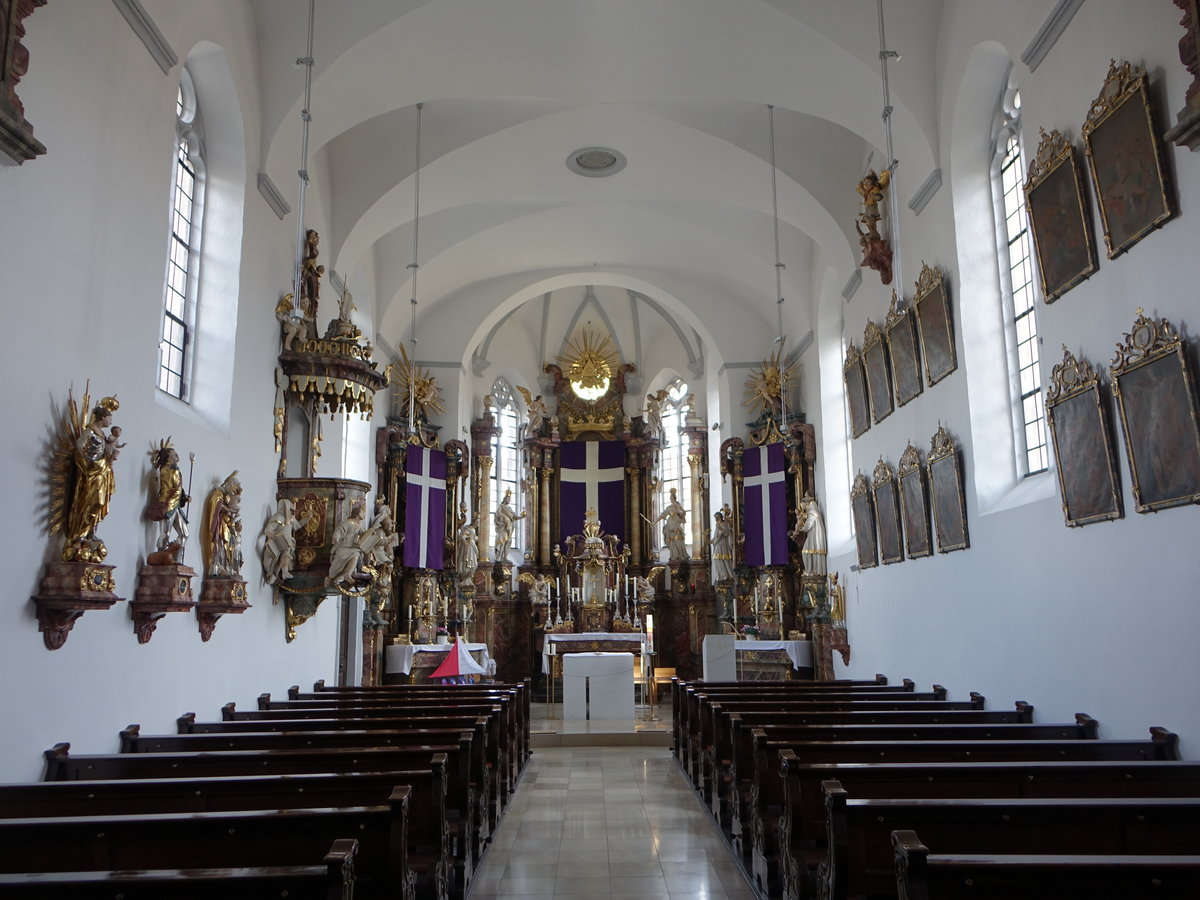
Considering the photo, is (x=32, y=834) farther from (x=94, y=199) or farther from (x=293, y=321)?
(x=293, y=321)

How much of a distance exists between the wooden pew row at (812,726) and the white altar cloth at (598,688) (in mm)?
5272

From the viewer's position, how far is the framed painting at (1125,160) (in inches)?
235

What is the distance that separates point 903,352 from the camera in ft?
35.6

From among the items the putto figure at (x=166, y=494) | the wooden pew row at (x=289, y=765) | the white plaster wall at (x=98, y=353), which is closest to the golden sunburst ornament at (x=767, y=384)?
the white plaster wall at (x=98, y=353)

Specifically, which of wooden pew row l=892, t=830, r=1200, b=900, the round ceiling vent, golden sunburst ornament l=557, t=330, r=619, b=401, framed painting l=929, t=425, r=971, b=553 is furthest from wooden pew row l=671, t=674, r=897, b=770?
golden sunburst ornament l=557, t=330, r=619, b=401

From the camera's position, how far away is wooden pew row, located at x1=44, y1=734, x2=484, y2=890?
17.1ft

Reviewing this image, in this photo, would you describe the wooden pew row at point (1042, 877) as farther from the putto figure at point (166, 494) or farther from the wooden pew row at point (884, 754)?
the putto figure at point (166, 494)

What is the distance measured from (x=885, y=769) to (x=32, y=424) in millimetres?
5341

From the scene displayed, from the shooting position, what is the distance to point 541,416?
21.3 m

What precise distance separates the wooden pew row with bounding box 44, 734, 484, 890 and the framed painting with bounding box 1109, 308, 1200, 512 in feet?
15.5

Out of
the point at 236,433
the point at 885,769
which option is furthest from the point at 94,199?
the point at 885,769

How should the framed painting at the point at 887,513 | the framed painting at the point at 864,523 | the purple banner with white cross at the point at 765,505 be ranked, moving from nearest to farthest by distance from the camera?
the framed painting at the point at 887,513 < the framed painting at the point at 864,523 < the purple banner with white cross at the point at 765,505

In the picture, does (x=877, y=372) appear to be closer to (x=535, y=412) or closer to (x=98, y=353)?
(x=98, y=353)

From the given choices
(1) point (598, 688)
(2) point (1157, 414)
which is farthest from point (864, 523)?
(2) point (1157, 414)
